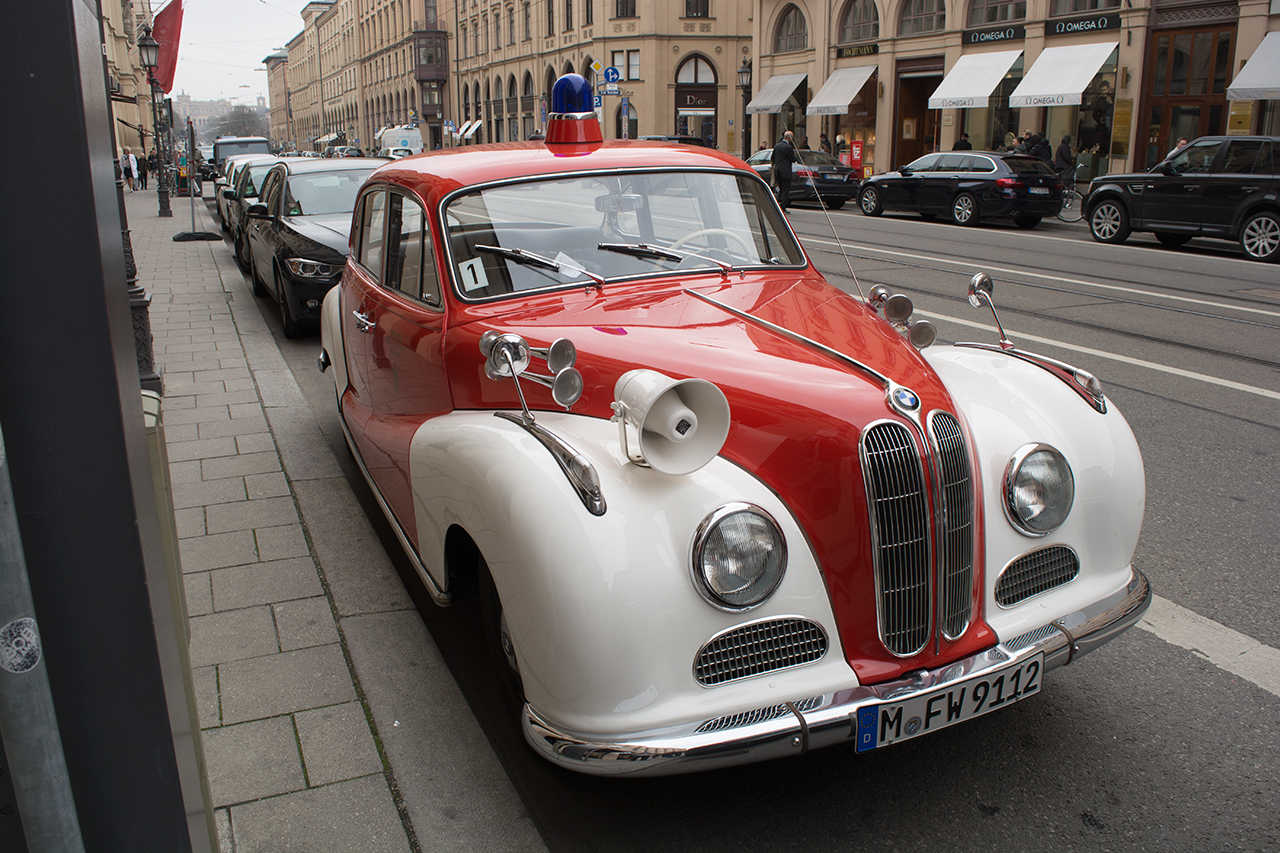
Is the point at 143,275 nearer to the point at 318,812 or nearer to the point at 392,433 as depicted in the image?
the point at 392,433

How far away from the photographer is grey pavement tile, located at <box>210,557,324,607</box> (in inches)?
159

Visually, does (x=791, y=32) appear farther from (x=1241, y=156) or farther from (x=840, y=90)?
(x=1241, y=156)

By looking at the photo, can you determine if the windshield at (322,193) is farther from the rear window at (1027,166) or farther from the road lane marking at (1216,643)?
the rear window at (1027,166)

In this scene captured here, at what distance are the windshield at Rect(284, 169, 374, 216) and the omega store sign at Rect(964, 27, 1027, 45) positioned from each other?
77.5 feet

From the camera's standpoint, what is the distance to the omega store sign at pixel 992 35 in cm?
2794

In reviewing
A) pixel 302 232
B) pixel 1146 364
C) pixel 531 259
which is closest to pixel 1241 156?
pixel 1146 364

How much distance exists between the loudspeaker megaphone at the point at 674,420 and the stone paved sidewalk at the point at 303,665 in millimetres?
1150

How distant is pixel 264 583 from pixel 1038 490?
315 centimetres

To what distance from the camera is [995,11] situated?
28.9 meters

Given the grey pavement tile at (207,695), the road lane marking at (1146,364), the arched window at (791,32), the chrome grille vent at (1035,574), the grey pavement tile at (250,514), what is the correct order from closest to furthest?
1. the chrome grille vent at (1035,574)
2. the grey pavement tile at (207,695)
3. the grey pavement tile at (250,514)
4. the road lane marking at (1146,364)
5. the arched window at (791,32)

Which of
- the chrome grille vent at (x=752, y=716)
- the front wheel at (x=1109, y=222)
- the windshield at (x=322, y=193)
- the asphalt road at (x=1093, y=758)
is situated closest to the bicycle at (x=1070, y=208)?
the front wheel at (x=1109, y=222)

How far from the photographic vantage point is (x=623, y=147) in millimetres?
4395

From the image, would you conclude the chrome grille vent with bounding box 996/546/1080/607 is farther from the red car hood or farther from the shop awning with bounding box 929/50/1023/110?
the shop awning with bounding box 929/50/1023/110

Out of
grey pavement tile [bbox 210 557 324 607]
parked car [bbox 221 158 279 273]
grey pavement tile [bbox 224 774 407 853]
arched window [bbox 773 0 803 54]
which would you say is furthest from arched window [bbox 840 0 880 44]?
grey pavement tile [bbox 224 774 407 853]
